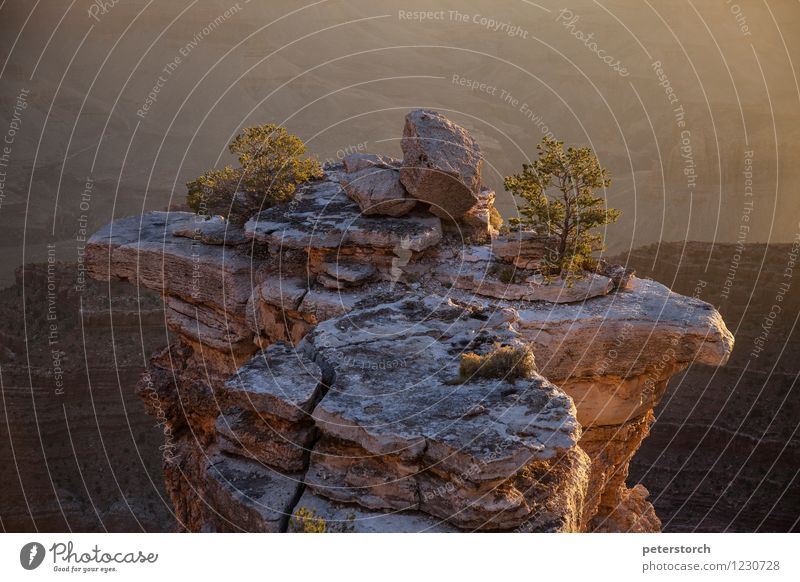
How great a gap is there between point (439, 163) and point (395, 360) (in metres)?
8.33

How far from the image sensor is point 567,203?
23.8 meters

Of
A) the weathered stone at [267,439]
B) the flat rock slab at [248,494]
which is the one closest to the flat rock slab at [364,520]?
the flat rock slab at [248,494]

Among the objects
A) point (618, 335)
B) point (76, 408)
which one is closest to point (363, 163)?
point (618, 335)

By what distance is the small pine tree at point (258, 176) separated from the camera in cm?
2752

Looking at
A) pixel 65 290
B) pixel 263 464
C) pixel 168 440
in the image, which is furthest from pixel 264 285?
pixel 65 290

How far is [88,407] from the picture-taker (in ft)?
167

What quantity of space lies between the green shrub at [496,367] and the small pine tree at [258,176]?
12.7 meters

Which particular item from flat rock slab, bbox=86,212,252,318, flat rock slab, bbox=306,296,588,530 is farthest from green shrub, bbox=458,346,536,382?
flat rock slab, bbox=86,212,252,318

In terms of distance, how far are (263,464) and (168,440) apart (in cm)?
1404

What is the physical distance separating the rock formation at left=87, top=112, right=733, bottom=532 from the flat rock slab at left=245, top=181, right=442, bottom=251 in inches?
2.7

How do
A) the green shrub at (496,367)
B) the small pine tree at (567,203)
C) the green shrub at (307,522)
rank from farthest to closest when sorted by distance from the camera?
the small pine tree at (567,203), the green shrub at (496,367), the green shrub at (307,522)

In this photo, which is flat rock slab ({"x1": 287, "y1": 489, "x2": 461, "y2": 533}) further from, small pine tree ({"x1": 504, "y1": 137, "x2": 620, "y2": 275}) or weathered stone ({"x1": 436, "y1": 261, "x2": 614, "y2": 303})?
small pine tree ({"x1": 504, "y1": 137, "x2": 620, "y2": 275})

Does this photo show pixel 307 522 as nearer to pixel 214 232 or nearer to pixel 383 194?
pixel 383 194

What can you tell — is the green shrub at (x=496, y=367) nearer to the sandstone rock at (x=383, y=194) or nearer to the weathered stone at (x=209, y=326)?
the sandstone rock at (x=383, y=194)
